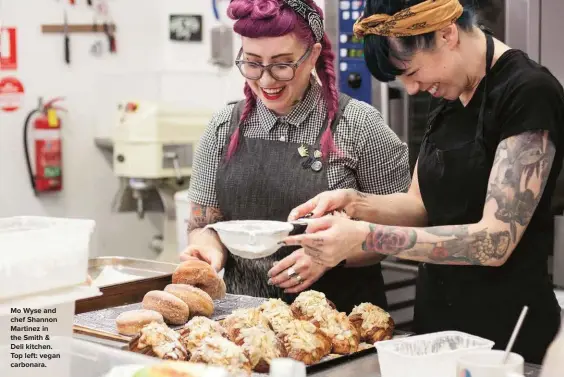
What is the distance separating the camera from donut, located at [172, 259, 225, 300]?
98.3 inches

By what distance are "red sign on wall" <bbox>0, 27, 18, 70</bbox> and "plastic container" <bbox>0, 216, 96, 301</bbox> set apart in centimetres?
386

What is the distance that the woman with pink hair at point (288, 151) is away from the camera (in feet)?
9.02

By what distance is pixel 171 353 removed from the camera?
191 centimetres

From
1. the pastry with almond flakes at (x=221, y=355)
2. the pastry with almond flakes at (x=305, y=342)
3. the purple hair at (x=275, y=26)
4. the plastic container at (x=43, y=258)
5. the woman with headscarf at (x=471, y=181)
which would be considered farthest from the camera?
the purple hair at (x=275, y=26)

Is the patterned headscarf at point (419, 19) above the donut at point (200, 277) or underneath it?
above

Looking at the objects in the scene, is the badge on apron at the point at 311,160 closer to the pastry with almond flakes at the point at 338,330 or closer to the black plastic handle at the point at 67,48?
the pastry with almond flakes at the point at 338,330

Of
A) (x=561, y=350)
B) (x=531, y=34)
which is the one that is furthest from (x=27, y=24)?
(x=561, y=350)

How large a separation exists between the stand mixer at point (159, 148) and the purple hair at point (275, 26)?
2.25 metres

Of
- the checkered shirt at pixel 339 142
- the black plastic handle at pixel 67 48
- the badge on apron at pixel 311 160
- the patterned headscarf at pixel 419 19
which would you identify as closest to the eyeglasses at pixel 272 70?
the checkered shirt at pixel 339 142

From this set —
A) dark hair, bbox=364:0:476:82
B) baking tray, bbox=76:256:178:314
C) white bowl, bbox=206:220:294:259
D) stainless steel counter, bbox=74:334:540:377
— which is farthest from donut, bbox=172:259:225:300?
A: dark hair, bbox=364:0:476:82

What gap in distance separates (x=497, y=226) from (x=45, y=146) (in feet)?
12.2

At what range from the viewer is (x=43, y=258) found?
1414 millimetres

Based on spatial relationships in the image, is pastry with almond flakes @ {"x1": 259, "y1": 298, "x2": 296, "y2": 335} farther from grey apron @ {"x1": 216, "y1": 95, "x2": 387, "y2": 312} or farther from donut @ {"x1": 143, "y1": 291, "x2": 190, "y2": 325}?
grey apron @ {"x1": 216, "y1": 95, "x2": 387, "y2": 312}

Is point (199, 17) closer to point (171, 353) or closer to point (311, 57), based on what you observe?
point (311, 57)
